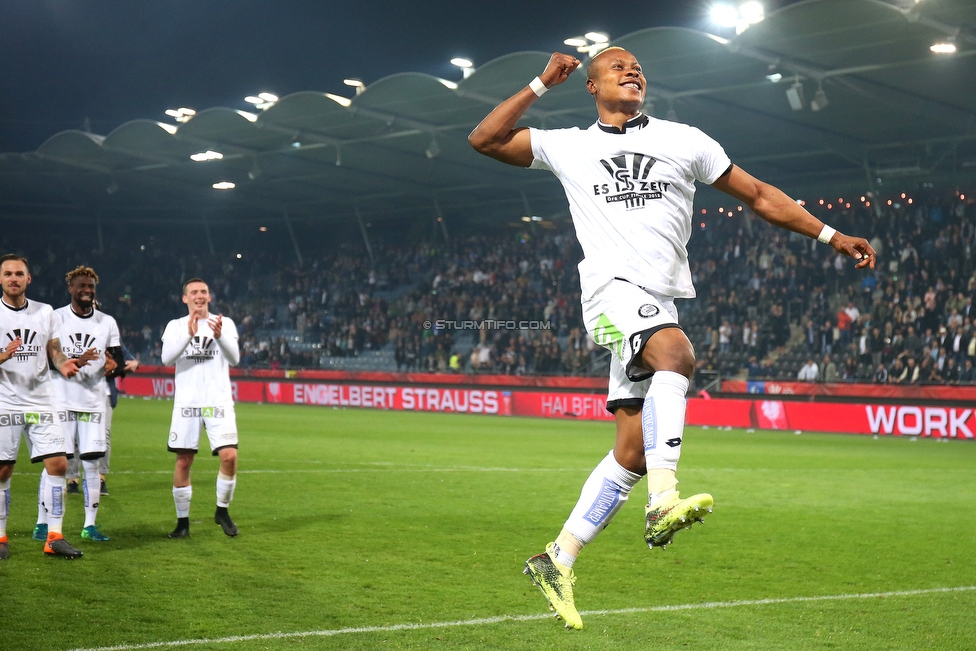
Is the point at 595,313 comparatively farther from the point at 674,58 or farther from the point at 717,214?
the point at 717,214

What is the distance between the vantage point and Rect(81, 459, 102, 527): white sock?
9305 mm

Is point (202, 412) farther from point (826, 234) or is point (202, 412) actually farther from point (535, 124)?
point (535, 124)

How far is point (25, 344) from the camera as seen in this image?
27.7 ft

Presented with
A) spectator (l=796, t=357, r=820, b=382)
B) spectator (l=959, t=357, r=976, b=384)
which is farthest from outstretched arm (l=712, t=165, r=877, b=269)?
spectator (l=796, t=357, r=820, b=382)

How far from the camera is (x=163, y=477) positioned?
14.0m

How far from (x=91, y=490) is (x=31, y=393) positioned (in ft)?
4.14

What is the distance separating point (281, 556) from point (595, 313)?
4.75 m

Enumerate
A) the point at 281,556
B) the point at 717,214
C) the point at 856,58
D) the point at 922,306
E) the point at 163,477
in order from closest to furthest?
1. the point at 281,556
2. the point at 163,477
3. the point at 856,58
4. the point at 922,306
5. the point at 717,214

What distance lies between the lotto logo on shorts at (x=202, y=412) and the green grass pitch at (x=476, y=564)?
107cm

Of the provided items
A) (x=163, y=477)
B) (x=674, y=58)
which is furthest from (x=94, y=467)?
(x=674, y=58)

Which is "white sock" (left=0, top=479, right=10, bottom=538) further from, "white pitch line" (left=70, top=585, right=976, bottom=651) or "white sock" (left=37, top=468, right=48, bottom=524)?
"white pitch line" (left=70, top=585, right=976, bottom=651)

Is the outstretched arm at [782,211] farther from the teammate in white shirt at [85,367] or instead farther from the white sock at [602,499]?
the teammate in white shirt at [85,367]

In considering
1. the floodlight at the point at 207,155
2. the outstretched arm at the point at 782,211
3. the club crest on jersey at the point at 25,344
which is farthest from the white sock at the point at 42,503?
the floodlight at the point at 207,155

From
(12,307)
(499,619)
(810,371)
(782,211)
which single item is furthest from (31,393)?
(810,371)
